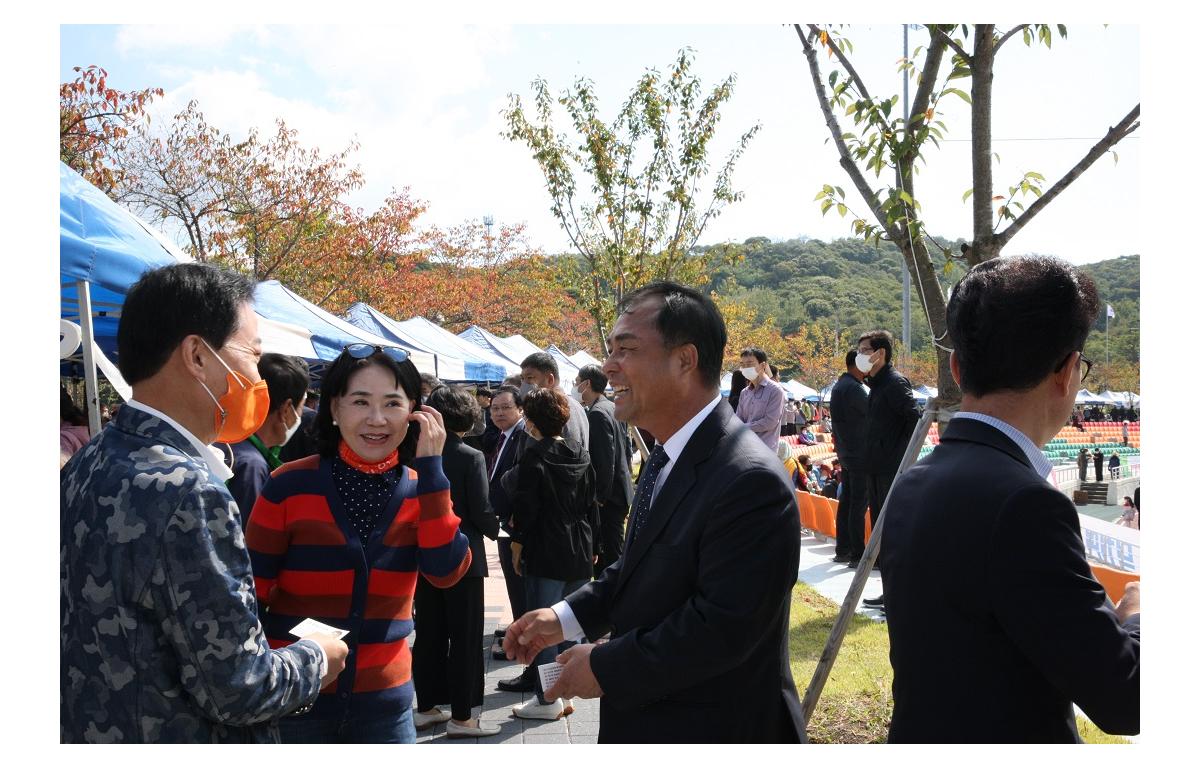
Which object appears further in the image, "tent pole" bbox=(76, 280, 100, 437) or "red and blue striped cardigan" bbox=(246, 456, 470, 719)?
"tent pole" bbox=(76, 280, 100, 437)

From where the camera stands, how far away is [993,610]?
1.70m

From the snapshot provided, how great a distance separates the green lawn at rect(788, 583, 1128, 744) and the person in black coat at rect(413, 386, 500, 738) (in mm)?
1891

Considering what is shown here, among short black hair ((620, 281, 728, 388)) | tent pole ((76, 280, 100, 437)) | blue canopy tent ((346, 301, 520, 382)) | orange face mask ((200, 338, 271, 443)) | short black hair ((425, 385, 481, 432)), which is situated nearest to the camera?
orange face mask ((200, 338, 271, 443))

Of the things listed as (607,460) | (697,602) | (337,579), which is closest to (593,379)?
(607,460)

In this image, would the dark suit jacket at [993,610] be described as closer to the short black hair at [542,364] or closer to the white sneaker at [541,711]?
the white sneaker at [541,711]

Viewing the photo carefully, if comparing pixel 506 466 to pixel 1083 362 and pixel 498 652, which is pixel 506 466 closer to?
pixel 498 652

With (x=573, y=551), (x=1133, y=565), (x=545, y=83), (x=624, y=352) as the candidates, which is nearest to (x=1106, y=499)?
(x=545, y=83)

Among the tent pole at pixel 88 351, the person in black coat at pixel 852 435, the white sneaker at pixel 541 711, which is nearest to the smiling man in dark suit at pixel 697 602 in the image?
the tent pole at pixel 88 351

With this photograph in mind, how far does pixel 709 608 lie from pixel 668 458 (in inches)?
22.9

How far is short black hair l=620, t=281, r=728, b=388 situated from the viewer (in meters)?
2.61

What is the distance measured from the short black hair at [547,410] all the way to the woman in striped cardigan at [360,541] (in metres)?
2.46

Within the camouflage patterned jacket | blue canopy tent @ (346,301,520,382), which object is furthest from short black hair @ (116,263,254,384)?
blue canopy tent @ (346,301,520,382)

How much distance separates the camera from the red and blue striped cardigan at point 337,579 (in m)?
2.69

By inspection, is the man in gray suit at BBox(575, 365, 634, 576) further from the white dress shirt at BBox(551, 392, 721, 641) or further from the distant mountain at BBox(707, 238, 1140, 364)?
the distant mountain at BBox(707, 238, 1140, 364)
